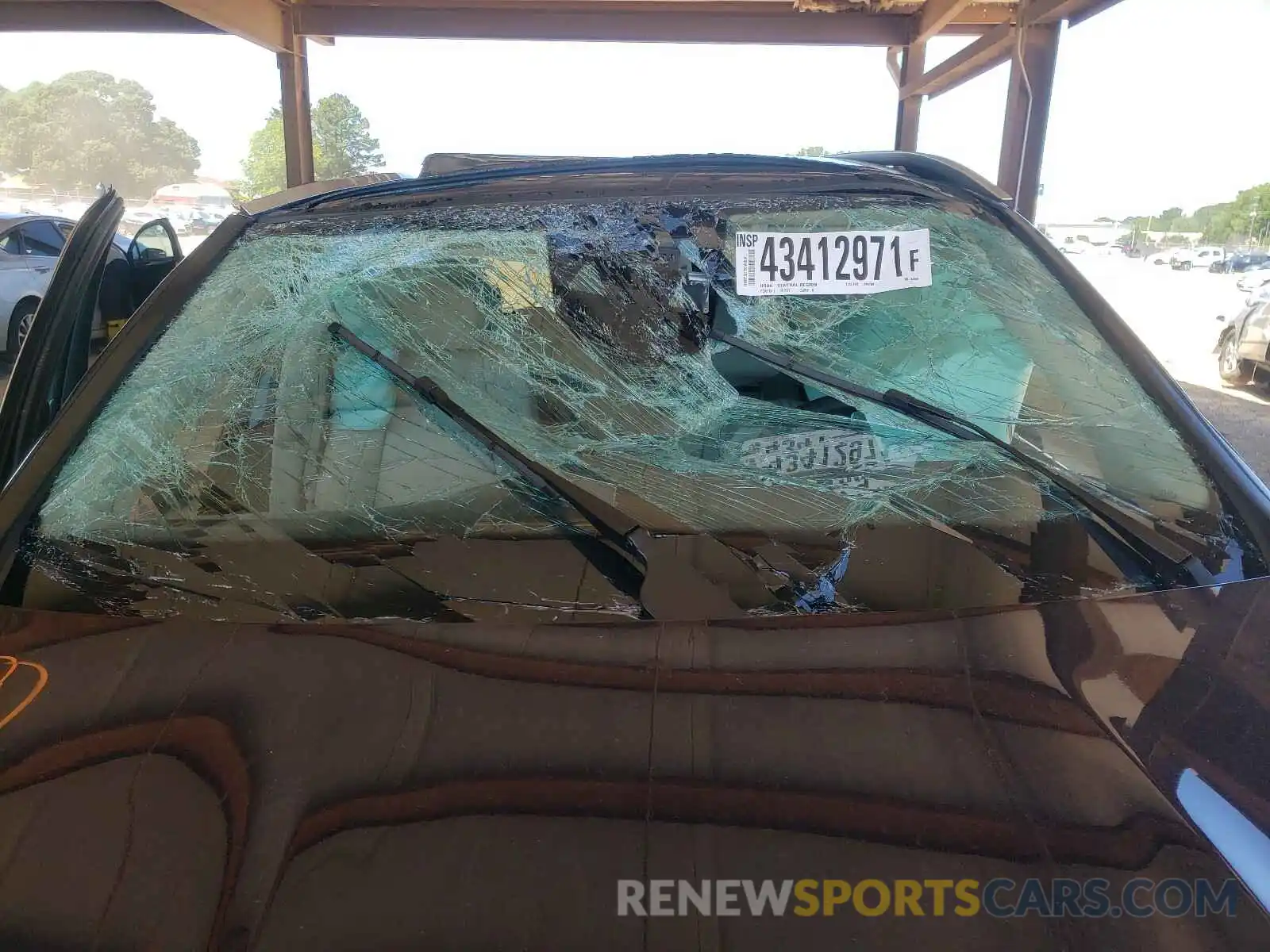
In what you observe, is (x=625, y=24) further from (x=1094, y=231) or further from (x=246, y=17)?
(x=1094, y=231)

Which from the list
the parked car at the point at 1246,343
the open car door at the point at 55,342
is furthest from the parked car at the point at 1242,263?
the open car door at the point at 55,342

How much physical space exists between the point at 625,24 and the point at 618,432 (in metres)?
6.94

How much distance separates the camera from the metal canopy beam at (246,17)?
5.66 metres

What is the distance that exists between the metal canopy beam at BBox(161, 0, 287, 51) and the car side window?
3279 millimetres

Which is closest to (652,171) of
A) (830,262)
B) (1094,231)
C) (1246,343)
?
(830,262)

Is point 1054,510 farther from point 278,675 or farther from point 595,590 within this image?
point 278,675

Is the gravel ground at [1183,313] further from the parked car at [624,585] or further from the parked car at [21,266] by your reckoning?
the parked car at [21,266]

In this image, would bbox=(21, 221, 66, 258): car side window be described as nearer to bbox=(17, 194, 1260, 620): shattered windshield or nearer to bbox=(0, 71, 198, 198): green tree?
bbox=(0, 71, 198, 198): green tree

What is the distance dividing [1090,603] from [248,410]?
52.7 inches

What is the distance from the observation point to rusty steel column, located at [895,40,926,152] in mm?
7023

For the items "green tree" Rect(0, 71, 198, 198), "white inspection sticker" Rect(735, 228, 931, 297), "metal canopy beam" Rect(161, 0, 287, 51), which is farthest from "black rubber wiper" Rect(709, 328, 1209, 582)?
"green tree" Rect(0, 71, 198, 198)

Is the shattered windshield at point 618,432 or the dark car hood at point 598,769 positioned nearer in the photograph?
the dark car hood at point 598,769

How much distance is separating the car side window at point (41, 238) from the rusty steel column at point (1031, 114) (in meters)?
8.39

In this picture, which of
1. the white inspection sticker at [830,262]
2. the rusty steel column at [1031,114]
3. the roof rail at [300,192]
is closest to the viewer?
the white inspection sticker at [830,262]
